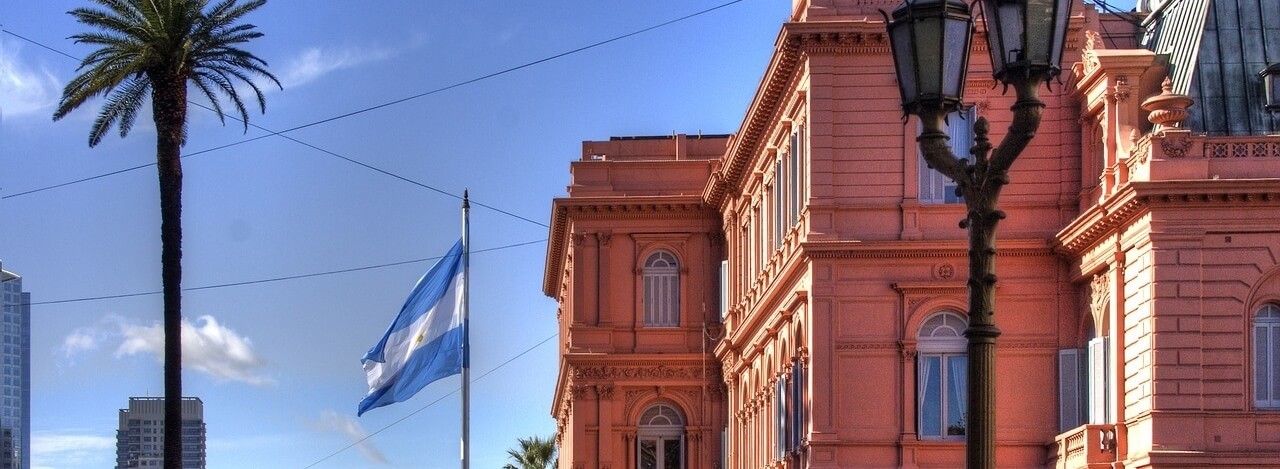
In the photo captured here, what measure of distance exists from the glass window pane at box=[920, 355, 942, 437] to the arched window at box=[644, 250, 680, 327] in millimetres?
18845

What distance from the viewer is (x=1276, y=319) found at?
34031 mm

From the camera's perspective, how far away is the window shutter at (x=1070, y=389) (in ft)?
123

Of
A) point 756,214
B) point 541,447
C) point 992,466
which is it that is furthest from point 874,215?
point 541,447

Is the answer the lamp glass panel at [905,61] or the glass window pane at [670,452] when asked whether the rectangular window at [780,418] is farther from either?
the lamp glass panel at [905,61]

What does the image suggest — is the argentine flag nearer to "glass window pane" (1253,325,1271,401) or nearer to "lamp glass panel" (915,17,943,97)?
"glass window pane" (1253,325,1271,401)

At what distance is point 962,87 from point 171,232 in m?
25.2

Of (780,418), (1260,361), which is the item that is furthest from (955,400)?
(1260,361)

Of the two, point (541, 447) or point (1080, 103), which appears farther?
point (541, 447)

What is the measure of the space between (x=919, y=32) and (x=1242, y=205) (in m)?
20.1

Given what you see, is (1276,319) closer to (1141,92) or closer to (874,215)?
(1141,92)

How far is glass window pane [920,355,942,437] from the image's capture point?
126ft

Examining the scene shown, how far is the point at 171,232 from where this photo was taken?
125ft

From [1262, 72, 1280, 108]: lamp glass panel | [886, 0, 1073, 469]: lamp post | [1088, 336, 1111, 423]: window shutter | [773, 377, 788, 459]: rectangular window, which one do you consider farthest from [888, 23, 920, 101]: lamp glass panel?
[773, 377, 788, 459]: rectangular window

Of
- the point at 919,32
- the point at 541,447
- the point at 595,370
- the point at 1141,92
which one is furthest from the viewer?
the point at 541,447
